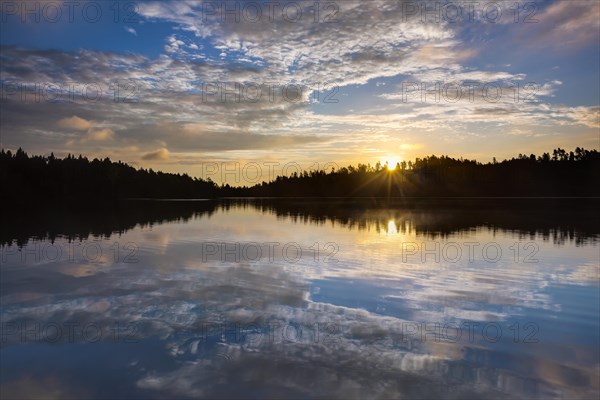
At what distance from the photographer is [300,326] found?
12.8 metres

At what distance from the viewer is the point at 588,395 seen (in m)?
8.52

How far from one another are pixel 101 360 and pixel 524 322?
12606 millimetres

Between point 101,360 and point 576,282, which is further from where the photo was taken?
point 576,282

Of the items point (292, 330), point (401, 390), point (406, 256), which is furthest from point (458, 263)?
point (401, 390)

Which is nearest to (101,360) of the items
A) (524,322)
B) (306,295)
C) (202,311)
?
(202,311)

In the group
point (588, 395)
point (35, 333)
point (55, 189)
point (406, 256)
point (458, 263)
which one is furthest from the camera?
point (55, 189)

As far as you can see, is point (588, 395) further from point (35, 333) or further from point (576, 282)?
point (35, 333)

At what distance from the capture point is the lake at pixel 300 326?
9.02m

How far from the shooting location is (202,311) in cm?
1436

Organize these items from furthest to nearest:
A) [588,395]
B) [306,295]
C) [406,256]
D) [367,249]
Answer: [367,249] → [406,256] → [306,295] → [588,395]

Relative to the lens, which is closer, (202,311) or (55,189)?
(202,311)

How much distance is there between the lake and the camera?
902 centimetres

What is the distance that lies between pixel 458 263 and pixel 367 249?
7352 mm

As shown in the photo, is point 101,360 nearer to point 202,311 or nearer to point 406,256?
point 202,311
